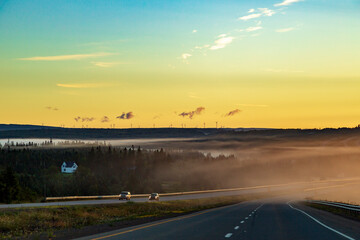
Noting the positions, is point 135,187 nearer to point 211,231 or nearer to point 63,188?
point 63,188

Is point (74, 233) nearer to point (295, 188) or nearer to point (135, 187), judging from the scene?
point (295, 188)

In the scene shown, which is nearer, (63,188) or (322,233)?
(322,233)

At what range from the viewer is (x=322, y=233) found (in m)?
23.5

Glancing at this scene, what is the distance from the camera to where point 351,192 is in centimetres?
14762

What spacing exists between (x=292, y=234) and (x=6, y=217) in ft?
57.3

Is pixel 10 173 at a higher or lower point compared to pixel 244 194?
higher

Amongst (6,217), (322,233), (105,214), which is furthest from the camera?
(105,214)

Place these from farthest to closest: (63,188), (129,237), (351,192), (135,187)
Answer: (135,187) → (63,188) → (351,192) → (129,237)

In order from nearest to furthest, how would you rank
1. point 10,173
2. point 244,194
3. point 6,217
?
point 6,217 → point 10,173 → point 244,194

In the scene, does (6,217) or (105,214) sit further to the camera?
(105,214)

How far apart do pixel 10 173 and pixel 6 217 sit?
65.4 meters

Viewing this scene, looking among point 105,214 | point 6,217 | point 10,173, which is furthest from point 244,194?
point 6,217

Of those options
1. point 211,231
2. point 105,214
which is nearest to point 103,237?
point 211,231

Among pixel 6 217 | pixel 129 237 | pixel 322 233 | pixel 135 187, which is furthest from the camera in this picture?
pixel 135 187
